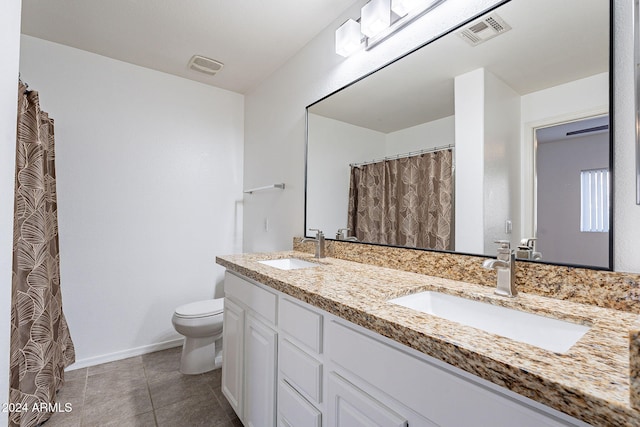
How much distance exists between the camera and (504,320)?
897 millimetres

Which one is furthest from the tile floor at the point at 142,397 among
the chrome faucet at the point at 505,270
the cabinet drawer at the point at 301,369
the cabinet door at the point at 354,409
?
the chrome faucet at the point at 505,270

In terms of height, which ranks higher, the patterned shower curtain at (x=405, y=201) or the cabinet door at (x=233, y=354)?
the patterned shower curtain at (x=405, y=201)

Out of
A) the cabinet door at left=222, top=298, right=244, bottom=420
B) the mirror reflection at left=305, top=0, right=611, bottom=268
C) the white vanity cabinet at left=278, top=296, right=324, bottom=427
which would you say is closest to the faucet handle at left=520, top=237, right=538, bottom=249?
the mirror reflection at left=305, top=0, right=611, bottom=268

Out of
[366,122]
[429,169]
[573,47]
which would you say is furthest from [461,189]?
[366,122]

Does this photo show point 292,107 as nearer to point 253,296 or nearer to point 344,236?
point 344,236

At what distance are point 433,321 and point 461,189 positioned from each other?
0.70m

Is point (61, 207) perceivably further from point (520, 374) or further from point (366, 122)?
point (520, 374)

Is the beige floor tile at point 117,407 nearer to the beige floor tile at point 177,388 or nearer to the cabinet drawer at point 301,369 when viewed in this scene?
the beige floor tile at point 177,388

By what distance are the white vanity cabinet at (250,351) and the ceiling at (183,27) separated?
1.60 metres

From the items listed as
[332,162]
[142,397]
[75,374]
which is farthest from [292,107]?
[75,374]

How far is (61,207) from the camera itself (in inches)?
84.2

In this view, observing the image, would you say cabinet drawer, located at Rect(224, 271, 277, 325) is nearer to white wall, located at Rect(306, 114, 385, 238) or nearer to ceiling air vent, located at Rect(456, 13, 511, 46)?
white wall, located at Rect(306, 114, 385, 238)

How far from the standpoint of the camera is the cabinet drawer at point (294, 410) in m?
0.98

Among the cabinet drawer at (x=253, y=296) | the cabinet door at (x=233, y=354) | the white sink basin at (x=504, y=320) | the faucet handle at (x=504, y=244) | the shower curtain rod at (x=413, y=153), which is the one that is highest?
the shower curtain rod at (x=413, y=153)
